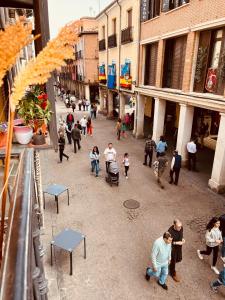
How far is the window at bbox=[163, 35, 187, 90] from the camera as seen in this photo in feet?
46.5

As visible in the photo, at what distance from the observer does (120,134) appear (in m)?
21.5

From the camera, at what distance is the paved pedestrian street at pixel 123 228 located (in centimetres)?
637

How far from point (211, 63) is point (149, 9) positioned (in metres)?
7.73

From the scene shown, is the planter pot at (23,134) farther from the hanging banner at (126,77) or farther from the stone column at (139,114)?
the hanging banner at (126,77)

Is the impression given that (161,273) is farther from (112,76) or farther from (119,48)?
(112,76)

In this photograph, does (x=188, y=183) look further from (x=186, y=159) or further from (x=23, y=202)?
(x=23, y=202)

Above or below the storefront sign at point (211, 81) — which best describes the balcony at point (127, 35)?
above

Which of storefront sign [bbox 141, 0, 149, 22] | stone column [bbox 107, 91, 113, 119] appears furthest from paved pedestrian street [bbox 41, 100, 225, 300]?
stone column [bbox 107, 91, 113, 119]

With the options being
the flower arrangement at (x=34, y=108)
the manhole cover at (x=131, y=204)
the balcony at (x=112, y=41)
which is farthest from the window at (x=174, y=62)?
the flower arrangement at (x=34, y=108)

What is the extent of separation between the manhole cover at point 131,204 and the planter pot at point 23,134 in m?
6.81

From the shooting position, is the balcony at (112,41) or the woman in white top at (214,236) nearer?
the woman in white top at (214,236)

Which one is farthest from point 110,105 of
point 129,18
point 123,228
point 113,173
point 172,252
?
point 172,252

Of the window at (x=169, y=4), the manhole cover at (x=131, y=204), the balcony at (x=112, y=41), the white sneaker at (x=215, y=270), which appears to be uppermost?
the window at (x=169, y=4)

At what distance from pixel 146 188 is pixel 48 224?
17.2 ft
